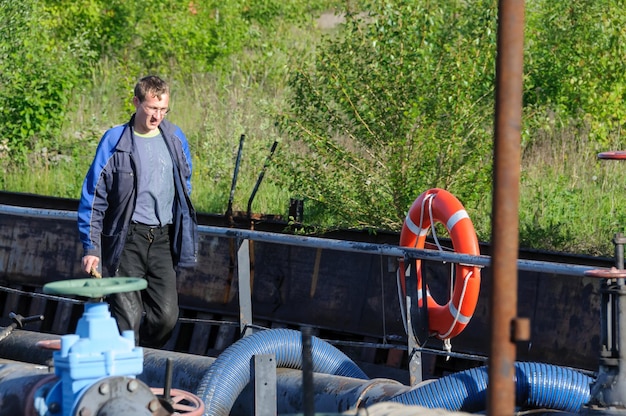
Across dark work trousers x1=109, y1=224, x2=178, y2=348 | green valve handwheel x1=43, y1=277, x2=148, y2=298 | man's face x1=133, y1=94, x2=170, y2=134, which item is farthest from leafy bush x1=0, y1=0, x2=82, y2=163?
green valve handwheel x1=43, y1=277, x2=148, y2=298

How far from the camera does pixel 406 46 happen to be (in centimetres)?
1061

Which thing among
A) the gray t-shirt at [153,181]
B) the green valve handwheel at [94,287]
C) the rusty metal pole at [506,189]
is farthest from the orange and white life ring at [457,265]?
the rusty metal pole at [506,189]

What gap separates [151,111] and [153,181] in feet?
1.43

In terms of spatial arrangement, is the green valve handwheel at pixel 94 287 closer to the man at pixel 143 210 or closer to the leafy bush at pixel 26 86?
the man at pixel 143 210

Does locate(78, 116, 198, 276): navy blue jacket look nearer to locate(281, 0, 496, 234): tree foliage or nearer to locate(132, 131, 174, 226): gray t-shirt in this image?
locate(132, 131, 174, 226): gray t-shirt

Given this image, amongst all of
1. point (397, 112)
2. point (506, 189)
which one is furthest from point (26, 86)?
point (506, 189)

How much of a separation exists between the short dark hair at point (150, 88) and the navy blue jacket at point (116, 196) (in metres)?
0.27

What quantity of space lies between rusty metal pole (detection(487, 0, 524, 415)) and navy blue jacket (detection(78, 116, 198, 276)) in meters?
3.81

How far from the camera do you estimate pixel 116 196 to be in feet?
20.4

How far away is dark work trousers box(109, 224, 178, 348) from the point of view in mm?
6258

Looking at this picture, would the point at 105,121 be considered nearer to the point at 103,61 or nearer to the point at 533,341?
the point at 103,61

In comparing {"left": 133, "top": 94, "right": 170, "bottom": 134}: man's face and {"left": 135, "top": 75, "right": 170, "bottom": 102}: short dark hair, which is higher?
{"left": 135, "top": 75, "right": 170, "bottom": 102}: short dark hair

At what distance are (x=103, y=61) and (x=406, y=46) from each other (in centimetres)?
1276

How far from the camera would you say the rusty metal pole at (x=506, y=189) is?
259 cm
